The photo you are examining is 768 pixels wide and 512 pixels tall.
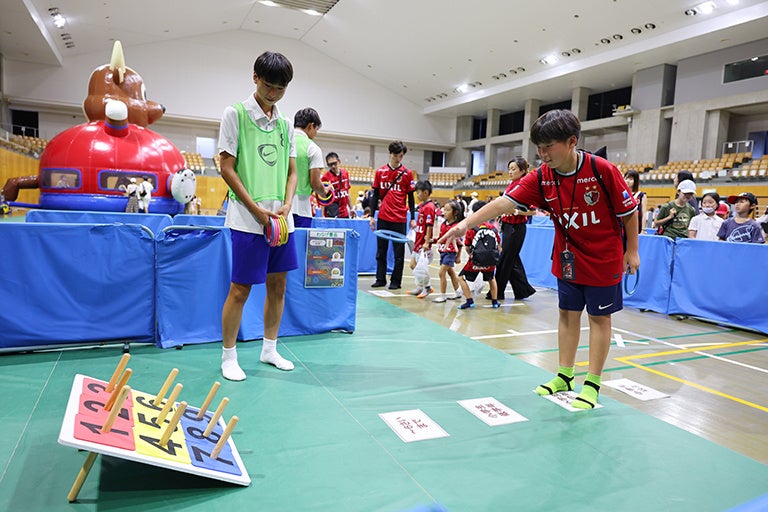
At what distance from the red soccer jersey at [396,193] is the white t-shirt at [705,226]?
415cm

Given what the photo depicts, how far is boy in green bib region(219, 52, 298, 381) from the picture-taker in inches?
113

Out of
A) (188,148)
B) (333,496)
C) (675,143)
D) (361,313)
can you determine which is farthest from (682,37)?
(188,148)

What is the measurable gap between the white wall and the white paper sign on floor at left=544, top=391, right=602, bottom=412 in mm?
26905

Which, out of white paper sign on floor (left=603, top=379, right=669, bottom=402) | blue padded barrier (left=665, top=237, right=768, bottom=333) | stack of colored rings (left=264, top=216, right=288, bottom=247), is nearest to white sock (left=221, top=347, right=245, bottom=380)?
stack of colored rings (left=264, top=216, right=288, bottom=247)

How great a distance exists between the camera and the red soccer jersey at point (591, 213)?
271 cm

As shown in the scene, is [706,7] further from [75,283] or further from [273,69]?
[75,283]

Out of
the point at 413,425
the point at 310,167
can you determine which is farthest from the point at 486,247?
the point at 413,425

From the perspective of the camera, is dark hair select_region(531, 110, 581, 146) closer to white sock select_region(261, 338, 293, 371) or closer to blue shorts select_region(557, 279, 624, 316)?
blue shorts select_region(557, 279, 624, 316)

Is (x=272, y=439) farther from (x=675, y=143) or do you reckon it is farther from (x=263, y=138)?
(x=675, y=143)

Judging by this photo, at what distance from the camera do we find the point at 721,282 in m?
5.57

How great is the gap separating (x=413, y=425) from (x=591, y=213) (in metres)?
1.54

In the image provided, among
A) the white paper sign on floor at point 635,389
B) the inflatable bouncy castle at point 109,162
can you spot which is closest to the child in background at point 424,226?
the white paper sign on floor at point 635,389

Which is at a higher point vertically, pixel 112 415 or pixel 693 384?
pixel 112 415

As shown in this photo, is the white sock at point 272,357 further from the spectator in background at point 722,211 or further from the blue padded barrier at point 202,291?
the spectator in background at point 722,211
